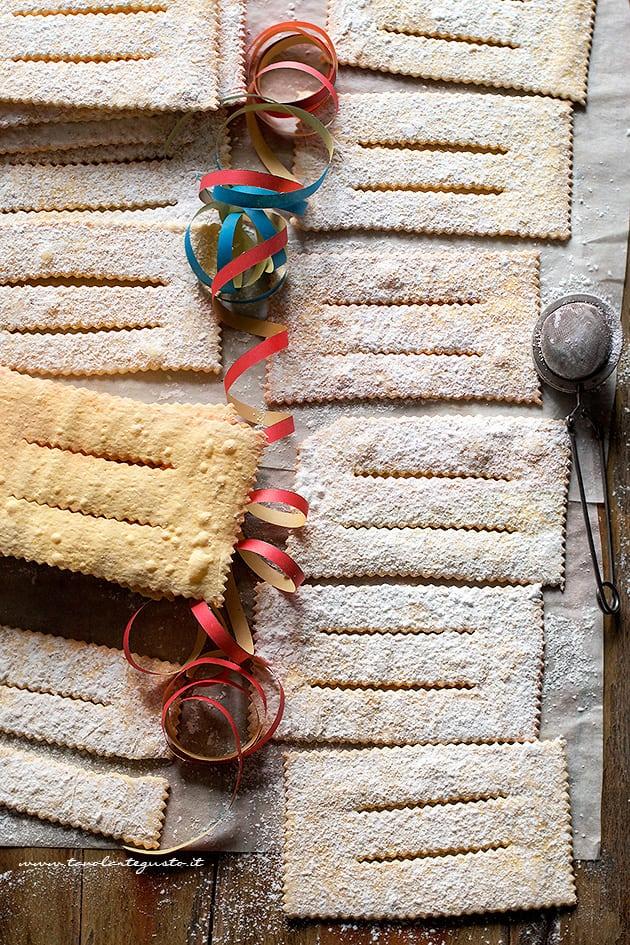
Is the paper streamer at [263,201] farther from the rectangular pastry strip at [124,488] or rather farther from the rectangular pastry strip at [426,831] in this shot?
the rectangular pastry strip at [426,831]

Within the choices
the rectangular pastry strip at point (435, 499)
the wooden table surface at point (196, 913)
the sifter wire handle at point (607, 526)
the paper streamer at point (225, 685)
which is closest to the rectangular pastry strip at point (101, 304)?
the rectangular pastry strip at point (435, 499)

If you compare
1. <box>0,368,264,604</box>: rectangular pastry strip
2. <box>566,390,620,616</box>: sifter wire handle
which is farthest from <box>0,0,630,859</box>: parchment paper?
<box>0,368,264,604</box>: rectangular pastry strip

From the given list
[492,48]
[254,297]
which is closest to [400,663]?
[254,297]

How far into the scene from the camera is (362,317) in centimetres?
194

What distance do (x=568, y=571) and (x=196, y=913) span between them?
3.20 ft

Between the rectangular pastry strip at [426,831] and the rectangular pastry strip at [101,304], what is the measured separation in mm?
844

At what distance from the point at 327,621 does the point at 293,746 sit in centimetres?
25

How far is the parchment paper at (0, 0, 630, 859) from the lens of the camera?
1.86m

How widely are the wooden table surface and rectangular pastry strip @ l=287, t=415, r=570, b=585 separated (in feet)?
2.00

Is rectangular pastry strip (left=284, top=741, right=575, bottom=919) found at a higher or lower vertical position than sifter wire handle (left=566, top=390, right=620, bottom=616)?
lower

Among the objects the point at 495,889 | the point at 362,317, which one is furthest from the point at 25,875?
the point at 362,317

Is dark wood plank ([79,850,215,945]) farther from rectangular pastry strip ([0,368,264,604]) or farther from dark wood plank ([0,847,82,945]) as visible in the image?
rectangular pastry strip ([0,368,264,604])

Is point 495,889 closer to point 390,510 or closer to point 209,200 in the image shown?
point 390,510

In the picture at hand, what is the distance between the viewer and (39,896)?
185cm
